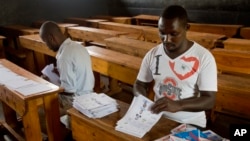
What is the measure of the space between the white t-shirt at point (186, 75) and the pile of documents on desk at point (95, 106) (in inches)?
13.7

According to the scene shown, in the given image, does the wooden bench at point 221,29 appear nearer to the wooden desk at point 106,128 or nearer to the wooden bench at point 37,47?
the wooden bench at point 37,47

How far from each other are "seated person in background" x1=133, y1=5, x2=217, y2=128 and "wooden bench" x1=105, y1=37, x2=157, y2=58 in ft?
6.28

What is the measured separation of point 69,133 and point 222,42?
289 centimetres

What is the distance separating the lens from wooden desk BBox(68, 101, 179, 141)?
4.79 ft

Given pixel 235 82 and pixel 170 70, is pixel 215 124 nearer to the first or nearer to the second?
pixel 235 82

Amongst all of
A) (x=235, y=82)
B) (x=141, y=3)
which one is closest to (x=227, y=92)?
(x=235, y=82)

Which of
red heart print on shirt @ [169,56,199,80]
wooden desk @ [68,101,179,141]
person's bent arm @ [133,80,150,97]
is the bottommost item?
wooden desk @ [68,101,179,141]

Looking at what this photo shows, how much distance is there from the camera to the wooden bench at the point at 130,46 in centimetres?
366

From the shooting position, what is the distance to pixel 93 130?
65.1 inches

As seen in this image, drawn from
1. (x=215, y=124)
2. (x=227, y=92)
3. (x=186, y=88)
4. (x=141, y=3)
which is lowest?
(x=215, y=124)

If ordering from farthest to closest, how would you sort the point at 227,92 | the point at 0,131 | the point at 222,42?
the point at 222,42 < the point at 0,131 < the point at 227,92

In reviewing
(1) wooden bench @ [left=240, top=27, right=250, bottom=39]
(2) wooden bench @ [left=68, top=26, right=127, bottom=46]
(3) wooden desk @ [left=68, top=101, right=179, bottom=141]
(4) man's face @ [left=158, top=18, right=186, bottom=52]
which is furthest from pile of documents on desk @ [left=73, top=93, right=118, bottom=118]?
(1) wooden bench @ [left=240, top=27, right=250, bottom=39]

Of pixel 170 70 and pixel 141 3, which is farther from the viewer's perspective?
pixel 141 3

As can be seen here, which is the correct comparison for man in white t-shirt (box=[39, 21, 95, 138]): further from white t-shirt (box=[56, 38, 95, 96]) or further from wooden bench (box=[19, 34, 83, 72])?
wooden bench (box=[19, 34, 83, 72])
